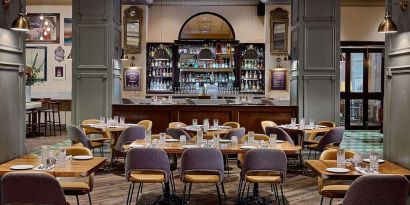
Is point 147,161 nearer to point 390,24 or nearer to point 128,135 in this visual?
point 128,135

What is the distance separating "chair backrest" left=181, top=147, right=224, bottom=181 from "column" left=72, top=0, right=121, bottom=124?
519 cm

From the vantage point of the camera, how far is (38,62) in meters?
15.9

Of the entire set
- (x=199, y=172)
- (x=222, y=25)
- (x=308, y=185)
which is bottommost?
(x=308, y=185)

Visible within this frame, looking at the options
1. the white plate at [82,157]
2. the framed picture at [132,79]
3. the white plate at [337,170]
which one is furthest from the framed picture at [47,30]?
the white plate at [337,170]

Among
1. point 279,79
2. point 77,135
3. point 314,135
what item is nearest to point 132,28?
point 279,79

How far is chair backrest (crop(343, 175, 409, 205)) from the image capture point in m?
3.72

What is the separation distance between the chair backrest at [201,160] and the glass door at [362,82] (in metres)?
11.3

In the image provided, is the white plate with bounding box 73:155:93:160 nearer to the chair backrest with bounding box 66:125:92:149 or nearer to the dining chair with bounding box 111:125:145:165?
the dining chair with bounding box 111:125:145:165

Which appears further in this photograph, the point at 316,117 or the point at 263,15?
the point at 263,15

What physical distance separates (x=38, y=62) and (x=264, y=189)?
11.3 metres

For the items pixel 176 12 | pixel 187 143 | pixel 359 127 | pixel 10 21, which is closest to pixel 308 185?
pixel 187 143

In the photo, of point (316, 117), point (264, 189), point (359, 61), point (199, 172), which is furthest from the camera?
point (359, 61)

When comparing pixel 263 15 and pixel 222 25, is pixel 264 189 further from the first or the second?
pixel 222 25

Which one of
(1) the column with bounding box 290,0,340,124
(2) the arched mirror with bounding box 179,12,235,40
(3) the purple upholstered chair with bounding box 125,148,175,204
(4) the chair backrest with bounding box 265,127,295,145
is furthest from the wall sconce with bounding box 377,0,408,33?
(2) the arched mirror with bounding box 179,12,235,40
